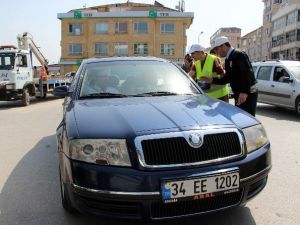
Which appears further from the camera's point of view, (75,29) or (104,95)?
(75,29)

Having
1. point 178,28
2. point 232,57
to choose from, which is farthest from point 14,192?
point 178,28

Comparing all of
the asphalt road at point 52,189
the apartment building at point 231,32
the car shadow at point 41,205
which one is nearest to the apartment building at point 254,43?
the apartment building at point 231,32

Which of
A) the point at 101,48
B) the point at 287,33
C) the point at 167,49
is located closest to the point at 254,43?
the point at 287,33

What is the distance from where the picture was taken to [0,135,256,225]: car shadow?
3.69m

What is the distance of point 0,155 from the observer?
270 inches

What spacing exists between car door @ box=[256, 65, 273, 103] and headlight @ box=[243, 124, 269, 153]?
940 centimetres

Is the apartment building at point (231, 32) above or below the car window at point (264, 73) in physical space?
above

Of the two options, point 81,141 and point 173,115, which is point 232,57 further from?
point 81,141

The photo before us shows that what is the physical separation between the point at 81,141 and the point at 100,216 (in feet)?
1.93

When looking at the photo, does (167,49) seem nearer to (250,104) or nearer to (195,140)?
(250,104)

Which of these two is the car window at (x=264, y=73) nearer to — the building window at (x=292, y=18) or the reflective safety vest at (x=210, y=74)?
the reflective safety vest at (x=210, y=74)

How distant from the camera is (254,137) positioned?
137 inches

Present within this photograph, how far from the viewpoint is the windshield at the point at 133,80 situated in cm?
449

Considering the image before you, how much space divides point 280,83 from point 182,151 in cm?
990
